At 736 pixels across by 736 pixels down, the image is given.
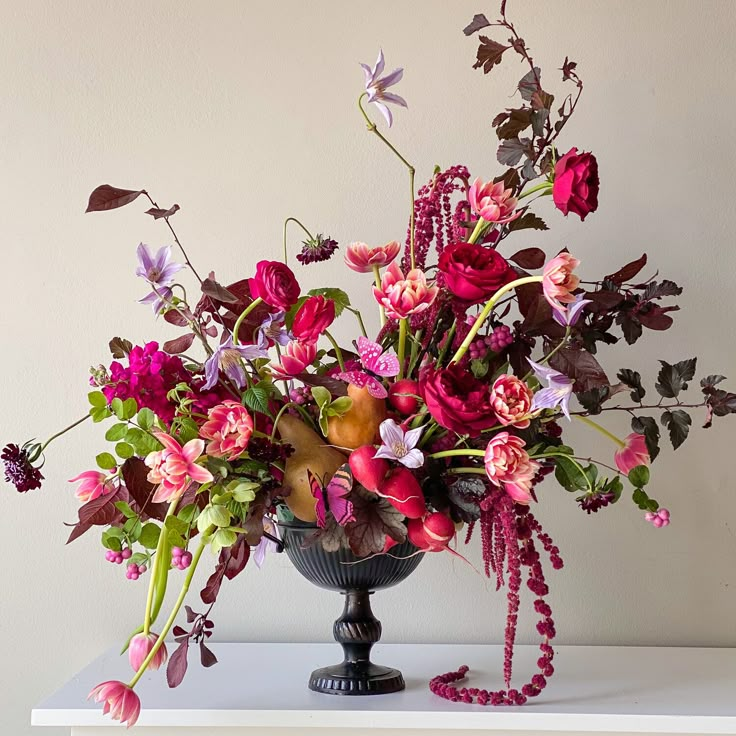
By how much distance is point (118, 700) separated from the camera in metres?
0.83

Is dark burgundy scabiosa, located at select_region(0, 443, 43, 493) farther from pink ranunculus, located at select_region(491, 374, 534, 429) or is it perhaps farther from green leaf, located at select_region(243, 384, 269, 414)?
pink ranunculus, located at select_region(491, 374, 534, 429)

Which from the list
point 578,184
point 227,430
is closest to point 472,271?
point 578,184

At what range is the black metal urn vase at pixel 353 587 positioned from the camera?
→ 995mm

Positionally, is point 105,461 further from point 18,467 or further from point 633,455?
point 633,455

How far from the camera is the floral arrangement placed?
2.84 ft

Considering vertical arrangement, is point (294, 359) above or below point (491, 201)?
below

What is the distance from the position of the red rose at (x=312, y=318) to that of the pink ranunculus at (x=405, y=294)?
58 mm

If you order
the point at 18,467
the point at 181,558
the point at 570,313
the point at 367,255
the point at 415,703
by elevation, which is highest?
the point at 367,255

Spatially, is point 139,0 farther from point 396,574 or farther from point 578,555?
point 578,555

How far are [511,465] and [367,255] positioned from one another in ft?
0.97

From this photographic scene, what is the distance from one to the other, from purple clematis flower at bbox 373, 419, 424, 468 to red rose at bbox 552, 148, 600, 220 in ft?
0.91

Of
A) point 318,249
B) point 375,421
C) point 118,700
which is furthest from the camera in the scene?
point 318,249

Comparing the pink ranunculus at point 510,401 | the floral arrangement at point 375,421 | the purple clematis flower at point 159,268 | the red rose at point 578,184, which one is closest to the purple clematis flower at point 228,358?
the floral arrangement at point 375,421

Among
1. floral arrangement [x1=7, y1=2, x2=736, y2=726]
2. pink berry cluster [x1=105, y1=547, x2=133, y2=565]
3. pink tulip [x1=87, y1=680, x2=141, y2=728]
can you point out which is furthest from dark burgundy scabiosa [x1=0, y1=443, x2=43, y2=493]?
pink tulip [x1=87, y1=680, x2=141, y2=728]
